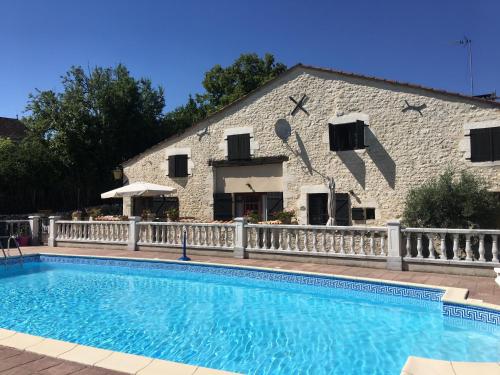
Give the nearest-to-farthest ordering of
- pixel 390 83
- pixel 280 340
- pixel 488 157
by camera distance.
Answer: pixel 280 340 < pixel 488 157 < pixel 390 83

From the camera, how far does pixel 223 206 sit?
1705cm

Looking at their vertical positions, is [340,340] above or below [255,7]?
below

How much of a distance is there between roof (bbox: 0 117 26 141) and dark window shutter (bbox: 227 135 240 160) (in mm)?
22986

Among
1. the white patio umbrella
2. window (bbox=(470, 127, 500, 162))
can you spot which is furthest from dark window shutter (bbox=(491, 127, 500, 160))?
the white patio umbrella

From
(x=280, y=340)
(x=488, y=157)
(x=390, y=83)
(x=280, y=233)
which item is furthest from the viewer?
(x=390, y=83)

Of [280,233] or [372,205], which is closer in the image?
[280,233]

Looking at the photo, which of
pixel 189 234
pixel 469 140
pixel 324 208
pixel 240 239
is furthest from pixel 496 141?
pixel 189 234

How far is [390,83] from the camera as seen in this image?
544 inches

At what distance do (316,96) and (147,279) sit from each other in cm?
945

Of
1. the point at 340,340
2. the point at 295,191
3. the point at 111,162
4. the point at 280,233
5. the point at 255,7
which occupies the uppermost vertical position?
the point at 255,7

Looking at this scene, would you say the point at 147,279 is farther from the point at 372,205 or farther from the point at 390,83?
the point at 390,83

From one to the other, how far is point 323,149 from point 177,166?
7002 millimetres


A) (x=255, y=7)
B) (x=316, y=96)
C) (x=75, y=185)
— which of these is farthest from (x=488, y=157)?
(x=75, y=185)

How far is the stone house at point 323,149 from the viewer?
42.3 ft
